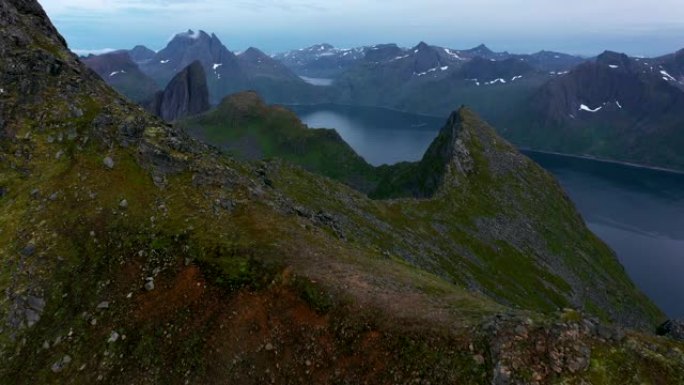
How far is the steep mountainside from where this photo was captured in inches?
1028

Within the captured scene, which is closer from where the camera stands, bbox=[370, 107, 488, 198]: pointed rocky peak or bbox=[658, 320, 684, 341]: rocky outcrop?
bbox=[658, 320, 684, 341]: rocky outcrop

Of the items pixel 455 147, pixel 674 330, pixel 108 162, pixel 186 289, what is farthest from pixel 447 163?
pixel 186 289

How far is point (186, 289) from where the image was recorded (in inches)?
1303

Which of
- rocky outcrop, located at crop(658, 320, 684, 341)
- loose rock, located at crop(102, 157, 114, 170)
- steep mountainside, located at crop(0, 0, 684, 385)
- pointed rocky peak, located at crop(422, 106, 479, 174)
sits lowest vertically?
rocky outcrop, located at crop(658, 320, 684, 341)

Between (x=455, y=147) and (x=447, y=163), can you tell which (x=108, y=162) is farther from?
(x=455, y=147)

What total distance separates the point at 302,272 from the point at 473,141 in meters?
117

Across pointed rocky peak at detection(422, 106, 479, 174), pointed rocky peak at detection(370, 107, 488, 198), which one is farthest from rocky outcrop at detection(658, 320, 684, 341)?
pointed rocky peak at detection(422, 106, 479, 174)

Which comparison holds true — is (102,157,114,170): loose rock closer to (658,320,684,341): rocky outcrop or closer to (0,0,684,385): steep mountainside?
(0,0,684,385): steep mountainside

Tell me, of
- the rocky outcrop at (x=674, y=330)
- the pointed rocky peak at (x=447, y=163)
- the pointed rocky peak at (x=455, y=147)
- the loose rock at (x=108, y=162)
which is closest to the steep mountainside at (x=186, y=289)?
the loose rock at (x=108, y=162)

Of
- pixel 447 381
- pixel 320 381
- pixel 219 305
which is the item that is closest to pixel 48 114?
pixel 219 305

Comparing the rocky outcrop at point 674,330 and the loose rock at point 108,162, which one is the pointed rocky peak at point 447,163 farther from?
Result: the loose rock at point 108,162

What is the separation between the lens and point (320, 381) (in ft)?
88.9

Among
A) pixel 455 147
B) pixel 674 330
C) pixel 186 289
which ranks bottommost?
pixel 674 330

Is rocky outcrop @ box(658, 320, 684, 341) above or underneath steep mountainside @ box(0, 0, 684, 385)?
underneath
